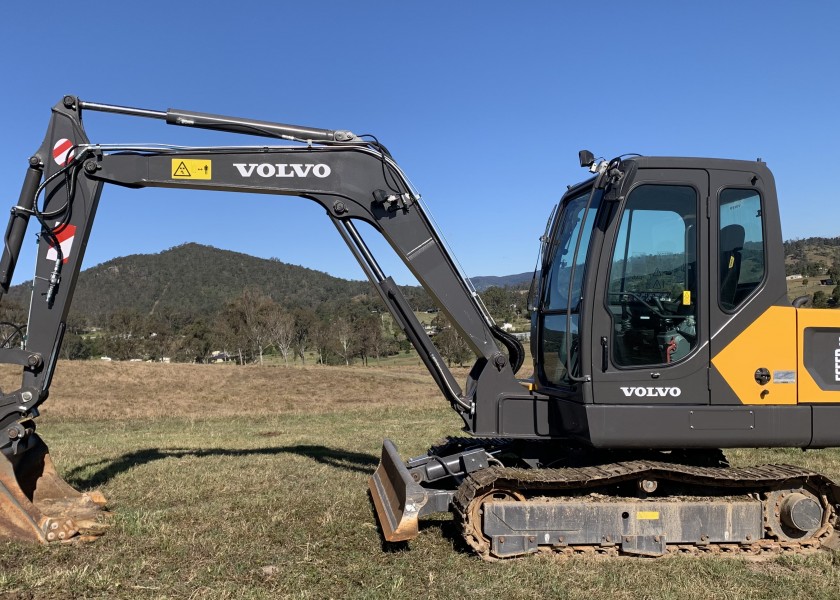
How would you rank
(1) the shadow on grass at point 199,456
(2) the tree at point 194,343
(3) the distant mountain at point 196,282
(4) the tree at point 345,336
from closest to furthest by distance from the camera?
1. (1) the shadow on grass at point 199,456
2. (2) the tree at point 194,343
3. (4) the tree at point 345,336
4. (3) the distant mountain at point 196,282

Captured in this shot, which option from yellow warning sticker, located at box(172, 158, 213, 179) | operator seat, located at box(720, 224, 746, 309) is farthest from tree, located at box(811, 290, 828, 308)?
yellow warning sticker, located at box(172, 158, 213, 179)

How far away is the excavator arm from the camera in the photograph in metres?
6.72

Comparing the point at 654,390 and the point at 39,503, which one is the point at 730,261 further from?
the point at 39,503

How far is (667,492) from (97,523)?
18.3 ft

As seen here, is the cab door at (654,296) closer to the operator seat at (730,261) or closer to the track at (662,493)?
the operator seat at (730,261)

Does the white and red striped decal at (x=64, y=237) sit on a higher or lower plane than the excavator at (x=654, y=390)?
higher

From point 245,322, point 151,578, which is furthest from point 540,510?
point 245,322

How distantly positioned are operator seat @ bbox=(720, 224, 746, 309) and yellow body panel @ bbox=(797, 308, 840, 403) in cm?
68

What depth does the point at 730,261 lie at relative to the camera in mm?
6121

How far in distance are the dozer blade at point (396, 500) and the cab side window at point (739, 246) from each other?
339 centimetres

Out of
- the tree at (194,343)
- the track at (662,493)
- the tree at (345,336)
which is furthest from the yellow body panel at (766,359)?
the tree at (194,343)

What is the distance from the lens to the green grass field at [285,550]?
16.9 feet

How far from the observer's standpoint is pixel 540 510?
5.92m

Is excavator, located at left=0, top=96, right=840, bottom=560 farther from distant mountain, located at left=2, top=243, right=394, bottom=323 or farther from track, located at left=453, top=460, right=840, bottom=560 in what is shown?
distant mountain, located at left=2, top=243, right=394, bottom=323
